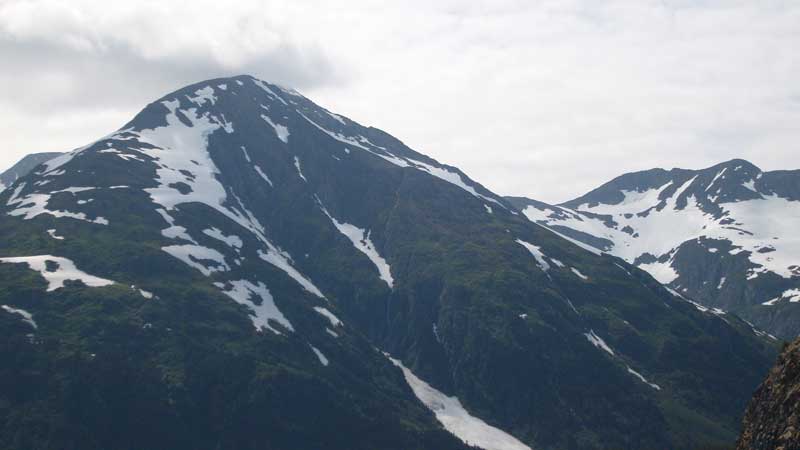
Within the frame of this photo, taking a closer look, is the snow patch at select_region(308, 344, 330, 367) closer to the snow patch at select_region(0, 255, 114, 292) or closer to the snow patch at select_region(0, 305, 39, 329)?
the snow patch at select_region(0, 255, 114, 292)

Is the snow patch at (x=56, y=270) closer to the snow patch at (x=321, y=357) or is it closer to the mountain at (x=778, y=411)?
the snow patch at (x=321, y=357)

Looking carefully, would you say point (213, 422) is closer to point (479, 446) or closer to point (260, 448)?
point (260, 448)

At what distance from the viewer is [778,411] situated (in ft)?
158

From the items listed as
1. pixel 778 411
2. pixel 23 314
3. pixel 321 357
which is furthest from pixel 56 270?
pixel 778 411

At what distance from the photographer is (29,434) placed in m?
137

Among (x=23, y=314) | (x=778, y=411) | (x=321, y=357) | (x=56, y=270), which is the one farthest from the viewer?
(x=321, y=357)

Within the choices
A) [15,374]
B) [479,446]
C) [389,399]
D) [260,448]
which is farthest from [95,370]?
[479,446]

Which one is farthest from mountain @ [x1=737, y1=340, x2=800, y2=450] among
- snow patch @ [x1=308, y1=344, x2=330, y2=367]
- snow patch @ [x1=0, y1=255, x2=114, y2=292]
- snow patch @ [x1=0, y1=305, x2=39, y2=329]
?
snow patch @ [x1=0, y1=255, x2=114, y2=292]

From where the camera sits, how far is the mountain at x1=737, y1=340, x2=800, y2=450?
4550 cm

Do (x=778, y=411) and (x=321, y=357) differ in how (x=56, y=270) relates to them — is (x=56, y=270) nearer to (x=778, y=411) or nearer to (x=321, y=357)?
(x=321, y=357)

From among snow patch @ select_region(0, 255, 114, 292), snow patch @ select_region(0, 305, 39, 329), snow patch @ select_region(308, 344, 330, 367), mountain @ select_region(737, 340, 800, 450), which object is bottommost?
snow patch @ select_region(308, 344, 330, 367)

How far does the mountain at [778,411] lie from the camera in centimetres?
4550

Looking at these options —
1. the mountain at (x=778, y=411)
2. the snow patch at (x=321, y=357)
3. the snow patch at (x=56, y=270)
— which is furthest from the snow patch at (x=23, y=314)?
the mountain at (x=778, y=411)

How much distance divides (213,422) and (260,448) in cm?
1135
